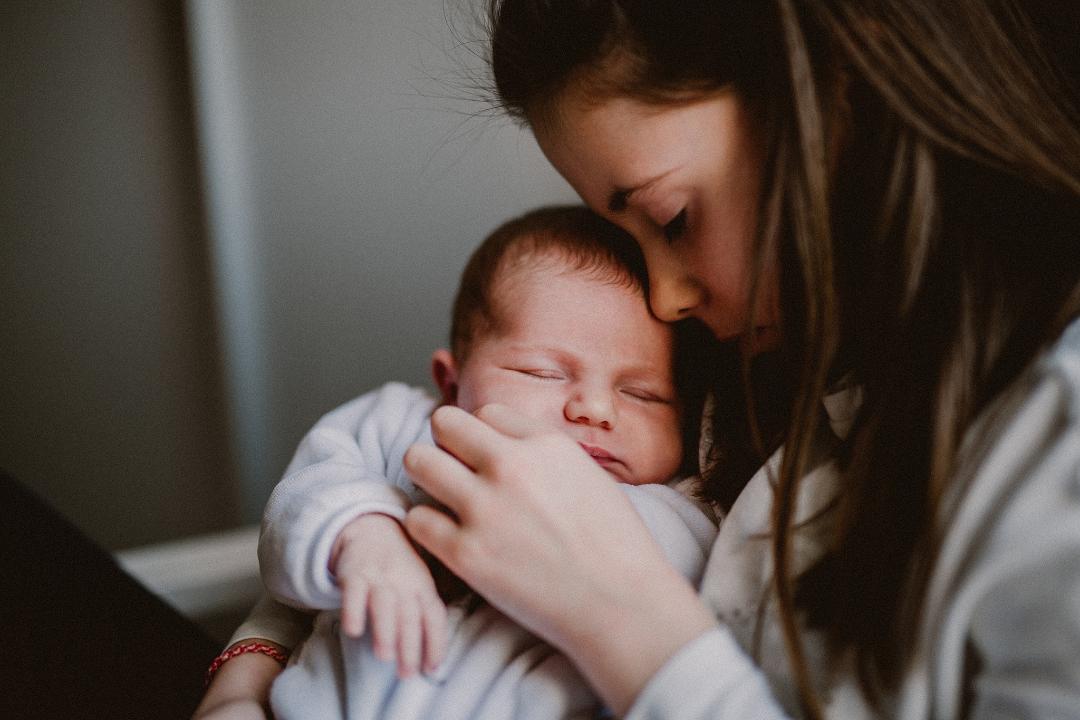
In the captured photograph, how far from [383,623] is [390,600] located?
0.02 m

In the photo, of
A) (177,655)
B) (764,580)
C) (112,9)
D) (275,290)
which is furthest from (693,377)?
(112,9)

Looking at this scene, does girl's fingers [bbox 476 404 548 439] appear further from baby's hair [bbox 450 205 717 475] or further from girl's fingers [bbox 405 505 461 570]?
baby's hair [bbox 450 205 717 475]

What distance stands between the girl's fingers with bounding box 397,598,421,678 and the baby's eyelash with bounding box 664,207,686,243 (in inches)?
16.4

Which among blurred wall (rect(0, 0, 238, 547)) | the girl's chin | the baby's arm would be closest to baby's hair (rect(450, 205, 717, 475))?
the girl's chin

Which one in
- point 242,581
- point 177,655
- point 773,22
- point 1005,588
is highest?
point 773,22

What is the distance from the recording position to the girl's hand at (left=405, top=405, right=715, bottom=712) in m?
0.59

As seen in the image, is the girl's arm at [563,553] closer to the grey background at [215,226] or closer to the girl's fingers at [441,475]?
the girl's fingers at [441,475]

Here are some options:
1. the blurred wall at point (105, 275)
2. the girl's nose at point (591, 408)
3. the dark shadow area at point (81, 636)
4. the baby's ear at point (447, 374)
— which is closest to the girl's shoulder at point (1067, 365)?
the girl's nose at point (591, 408)

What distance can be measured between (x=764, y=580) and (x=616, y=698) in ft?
0.57

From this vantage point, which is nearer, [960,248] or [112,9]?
[960,248]

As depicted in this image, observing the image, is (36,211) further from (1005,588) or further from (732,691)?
(1005,588)

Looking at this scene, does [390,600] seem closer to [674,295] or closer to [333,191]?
[674,295]

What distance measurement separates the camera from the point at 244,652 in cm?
83

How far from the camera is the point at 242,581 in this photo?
1615 millimetres
